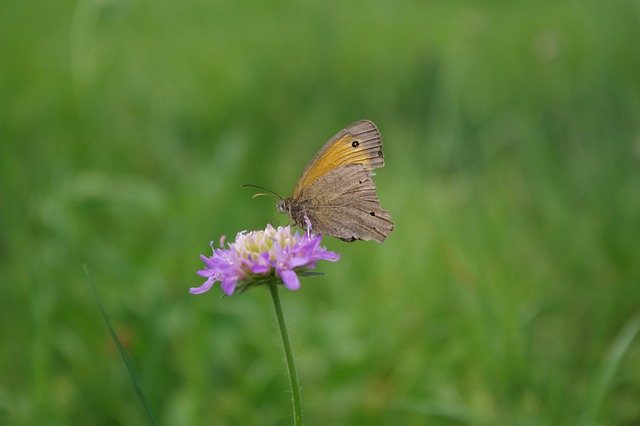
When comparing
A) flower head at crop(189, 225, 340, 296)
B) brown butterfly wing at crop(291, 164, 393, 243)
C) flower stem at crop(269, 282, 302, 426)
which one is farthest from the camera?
brown butterfly wing at crop(291, 164, 393, 243)

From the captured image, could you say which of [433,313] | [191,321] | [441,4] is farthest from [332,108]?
[441,4]

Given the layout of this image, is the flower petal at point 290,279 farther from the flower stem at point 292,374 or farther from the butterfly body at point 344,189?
the butterfly body at point 344,189

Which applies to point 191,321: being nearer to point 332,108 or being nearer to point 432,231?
point 432,231

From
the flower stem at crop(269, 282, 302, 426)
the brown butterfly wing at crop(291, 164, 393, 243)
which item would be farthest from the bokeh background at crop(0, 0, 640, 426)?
the flower stem at crop(269, 282, 302, 426)

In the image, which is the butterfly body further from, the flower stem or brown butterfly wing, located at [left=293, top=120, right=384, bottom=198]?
the flower stem

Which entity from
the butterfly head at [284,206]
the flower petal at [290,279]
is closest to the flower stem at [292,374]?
the flower petal at [290,279]
